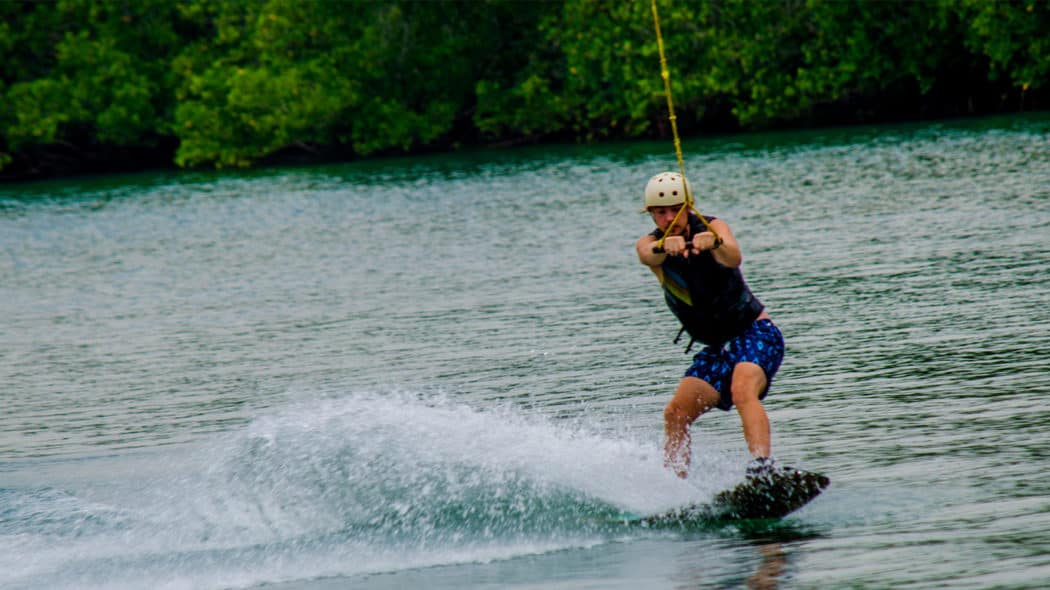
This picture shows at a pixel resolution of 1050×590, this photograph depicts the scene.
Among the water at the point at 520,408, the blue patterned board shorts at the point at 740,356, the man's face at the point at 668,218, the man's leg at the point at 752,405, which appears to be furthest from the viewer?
the blue patterned board shorts at the point at 740,356

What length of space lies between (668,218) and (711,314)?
1.76ft

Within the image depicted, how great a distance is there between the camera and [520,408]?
10.5 meters

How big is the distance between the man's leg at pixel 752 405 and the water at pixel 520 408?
0.39 m

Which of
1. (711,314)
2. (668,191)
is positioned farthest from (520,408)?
(668,191)

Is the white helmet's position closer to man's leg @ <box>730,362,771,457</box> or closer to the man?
the man

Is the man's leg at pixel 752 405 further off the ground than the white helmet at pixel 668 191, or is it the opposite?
the white helmet at pixel 668 191

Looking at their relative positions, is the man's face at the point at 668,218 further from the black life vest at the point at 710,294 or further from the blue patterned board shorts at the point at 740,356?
the blue patterned board shorts at the point at 740,356

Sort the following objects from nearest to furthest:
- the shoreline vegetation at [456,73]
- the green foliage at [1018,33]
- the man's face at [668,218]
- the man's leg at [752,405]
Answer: the man's leg at [752,405]
the man's face at [668,218]
the green foliage at [1018,33]
the shoreline vegetation at [456,73]

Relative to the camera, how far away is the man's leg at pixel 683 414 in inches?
296

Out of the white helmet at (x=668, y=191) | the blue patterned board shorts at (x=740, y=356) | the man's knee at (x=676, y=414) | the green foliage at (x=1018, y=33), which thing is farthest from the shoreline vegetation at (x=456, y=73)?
the white helmet at (x=668, y=191)

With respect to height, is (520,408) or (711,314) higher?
(711,314)

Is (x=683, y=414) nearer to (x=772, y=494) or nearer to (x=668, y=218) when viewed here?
(x=772, y=494)

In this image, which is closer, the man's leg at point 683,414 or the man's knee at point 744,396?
the man's knee at point 744,396

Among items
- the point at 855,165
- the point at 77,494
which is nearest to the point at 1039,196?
the point at 855,165
